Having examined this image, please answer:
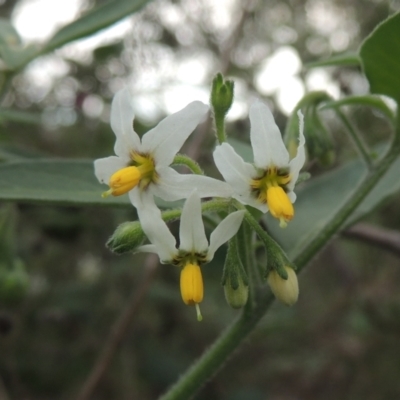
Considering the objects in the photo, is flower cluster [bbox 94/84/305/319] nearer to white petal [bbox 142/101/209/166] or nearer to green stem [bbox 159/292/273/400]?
white petal [bbox 142/101/209/166]

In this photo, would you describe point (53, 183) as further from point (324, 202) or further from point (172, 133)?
point (324, 202)

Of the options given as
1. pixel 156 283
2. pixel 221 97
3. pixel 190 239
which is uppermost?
pixel 221 97

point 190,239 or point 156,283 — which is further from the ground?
point 190,239

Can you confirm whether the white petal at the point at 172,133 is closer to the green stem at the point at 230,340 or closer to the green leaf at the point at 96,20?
the green stem at the point at 230,340

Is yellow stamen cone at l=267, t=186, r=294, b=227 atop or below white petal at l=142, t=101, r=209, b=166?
below

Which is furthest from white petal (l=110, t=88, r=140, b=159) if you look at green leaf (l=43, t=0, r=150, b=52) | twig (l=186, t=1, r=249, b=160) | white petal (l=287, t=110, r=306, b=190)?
twig (l=186, t=1, r=249, b=160)

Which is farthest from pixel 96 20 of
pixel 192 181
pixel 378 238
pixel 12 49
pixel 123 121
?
pixel 378 238

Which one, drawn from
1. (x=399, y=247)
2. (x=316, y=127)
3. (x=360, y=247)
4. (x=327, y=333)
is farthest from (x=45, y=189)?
(x=360, y=247)

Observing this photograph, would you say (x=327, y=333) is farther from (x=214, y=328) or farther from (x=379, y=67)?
(x=379, y=67)
